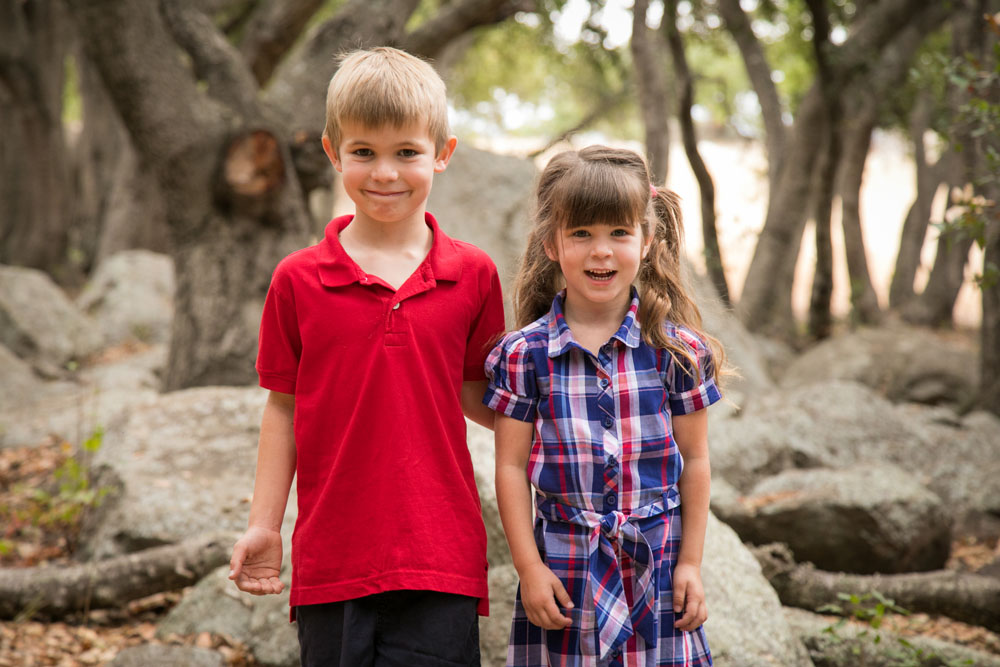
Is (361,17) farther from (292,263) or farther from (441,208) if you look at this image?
(292,263)

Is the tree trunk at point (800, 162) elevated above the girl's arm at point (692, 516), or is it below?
above

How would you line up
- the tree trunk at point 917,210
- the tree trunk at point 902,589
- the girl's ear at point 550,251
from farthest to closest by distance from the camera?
the tree trunk at point 917,210, the tree trunk at point 902,589, the girl's ear at point 550,251

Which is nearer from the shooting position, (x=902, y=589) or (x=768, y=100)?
(x=902, y=589)

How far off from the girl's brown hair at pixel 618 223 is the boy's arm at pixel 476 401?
0.19 meters

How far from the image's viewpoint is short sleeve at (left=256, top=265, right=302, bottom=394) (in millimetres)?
2033

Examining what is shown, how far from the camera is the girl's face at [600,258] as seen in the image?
6.61 ft

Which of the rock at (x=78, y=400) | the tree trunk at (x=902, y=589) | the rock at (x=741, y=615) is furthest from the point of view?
the rock at (x=78, y=400)

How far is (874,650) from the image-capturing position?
9.91 feet

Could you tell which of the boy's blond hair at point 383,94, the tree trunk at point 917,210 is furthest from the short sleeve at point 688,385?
the tree trunk at point 917,210

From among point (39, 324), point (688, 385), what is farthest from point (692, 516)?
point (39, 324)

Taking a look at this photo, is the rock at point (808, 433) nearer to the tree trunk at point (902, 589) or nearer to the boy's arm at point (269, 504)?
the tree trunk at point (902, 589)

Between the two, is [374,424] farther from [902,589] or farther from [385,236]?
[902,589]

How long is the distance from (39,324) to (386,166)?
7.03 meters

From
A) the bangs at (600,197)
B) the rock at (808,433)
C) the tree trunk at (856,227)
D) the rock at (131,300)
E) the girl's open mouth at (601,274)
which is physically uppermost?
the tree trunk at (856,227)
